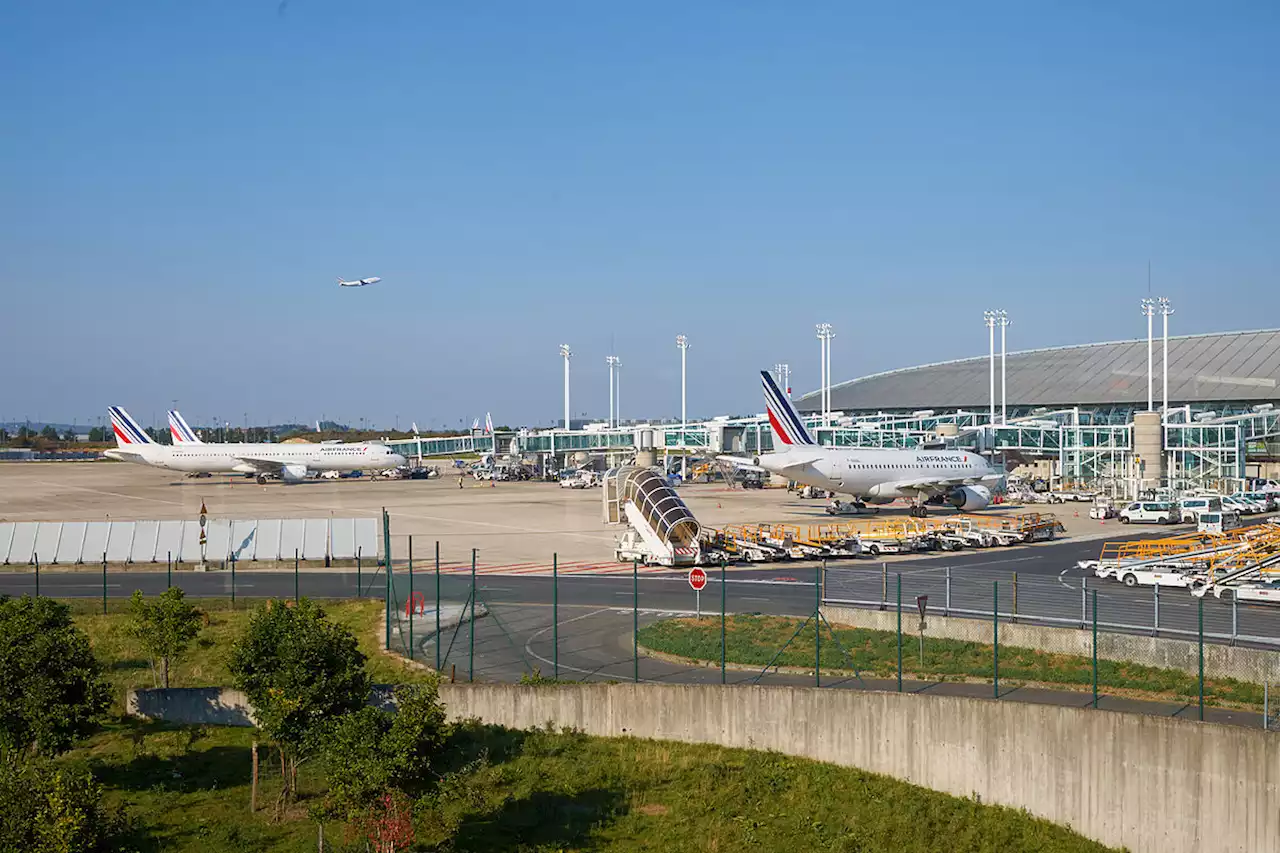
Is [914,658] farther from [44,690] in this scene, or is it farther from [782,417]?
[782,417]

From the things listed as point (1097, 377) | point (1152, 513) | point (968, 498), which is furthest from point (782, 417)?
point (1097, 377)

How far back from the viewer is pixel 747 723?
77.1ft

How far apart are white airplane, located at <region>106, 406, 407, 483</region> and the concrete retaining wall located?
289 ft

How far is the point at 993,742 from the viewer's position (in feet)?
69.0

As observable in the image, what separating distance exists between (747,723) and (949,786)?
4.27m

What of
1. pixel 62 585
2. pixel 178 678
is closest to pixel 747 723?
pixel 178 678

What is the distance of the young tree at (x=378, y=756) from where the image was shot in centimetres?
1592

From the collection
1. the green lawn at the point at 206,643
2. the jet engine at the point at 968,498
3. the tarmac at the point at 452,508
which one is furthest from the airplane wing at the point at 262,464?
the green lawn at the point at 206,643

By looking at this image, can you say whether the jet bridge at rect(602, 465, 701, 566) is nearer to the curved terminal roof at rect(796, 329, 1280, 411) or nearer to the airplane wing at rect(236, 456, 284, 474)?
the airplane wing at rect(236, 456, 284, 474)

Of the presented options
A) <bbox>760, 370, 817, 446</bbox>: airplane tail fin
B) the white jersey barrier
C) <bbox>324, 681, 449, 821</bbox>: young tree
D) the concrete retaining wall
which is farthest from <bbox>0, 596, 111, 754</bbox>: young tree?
<bbox>760, 370, 817, 446</bbox>: airplane tail fin

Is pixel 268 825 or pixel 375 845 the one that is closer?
pixel 375 845

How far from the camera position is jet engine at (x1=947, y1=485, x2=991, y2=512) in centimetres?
7288

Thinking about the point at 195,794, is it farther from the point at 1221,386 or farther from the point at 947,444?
the point at 1221,386

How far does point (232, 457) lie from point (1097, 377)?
4196 inches
